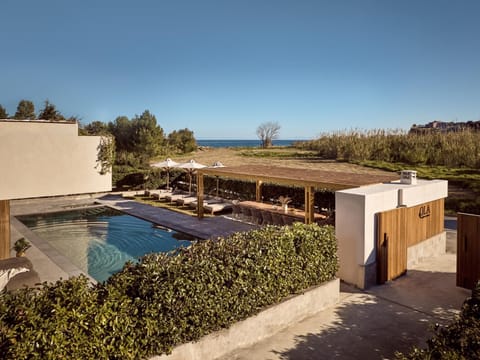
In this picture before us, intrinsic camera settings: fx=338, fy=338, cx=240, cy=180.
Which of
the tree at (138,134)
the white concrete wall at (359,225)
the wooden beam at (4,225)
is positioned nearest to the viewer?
the white concrete wall at (359,225)

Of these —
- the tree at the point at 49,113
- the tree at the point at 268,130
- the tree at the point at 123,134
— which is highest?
the tree at the point at 268,130

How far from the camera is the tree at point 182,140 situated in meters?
51.6

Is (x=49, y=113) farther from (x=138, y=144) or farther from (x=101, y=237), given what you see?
(x=101, y=237)

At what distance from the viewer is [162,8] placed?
18.7 metres

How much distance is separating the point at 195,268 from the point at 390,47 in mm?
22761

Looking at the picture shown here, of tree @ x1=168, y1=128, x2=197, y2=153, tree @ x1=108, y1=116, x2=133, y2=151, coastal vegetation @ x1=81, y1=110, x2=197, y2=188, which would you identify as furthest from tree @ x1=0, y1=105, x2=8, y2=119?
tree @ x1=168, y1=128, x2=197, y2=153

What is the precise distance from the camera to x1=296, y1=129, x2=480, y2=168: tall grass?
971 inches

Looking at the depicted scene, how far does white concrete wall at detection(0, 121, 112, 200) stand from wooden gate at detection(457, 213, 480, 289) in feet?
76.3

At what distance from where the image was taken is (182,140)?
5253cm

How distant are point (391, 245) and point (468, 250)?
1.62 m

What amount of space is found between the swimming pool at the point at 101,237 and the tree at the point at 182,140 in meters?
33.5

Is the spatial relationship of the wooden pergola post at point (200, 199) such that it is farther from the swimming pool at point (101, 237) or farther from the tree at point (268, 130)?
the tree at point (268, 130)

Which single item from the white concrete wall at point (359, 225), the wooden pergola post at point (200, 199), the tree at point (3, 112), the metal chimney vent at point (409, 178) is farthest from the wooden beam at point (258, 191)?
the tree at point (3, 112)

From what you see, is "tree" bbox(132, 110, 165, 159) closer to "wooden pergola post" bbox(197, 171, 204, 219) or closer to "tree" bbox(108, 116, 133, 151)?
"tree" bbox(108, 116, 133, 151)
